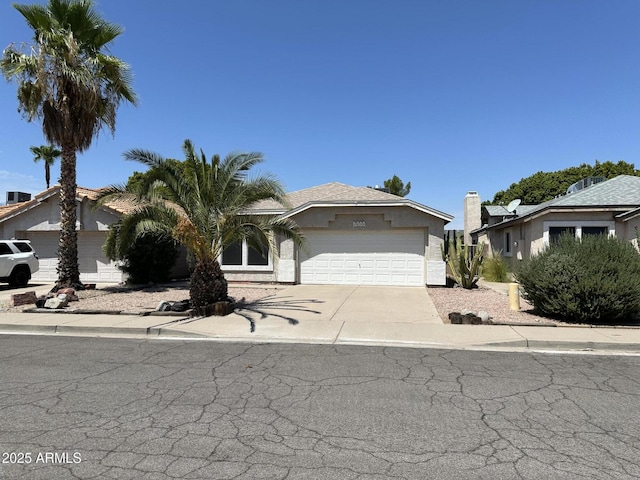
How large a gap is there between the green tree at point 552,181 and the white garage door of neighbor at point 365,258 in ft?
121

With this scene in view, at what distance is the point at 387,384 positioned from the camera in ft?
18.7

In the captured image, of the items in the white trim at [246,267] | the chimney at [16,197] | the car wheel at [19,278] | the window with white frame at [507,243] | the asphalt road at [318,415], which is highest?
the chimney at [16,197]

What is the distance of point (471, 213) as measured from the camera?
34.0 meters

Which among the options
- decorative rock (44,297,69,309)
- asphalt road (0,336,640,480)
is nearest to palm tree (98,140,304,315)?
decorative rock (44,297,69,309)

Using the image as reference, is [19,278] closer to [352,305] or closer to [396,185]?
[352,305]

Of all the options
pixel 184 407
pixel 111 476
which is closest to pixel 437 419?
pixel 184 407

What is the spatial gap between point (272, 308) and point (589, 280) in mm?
7630

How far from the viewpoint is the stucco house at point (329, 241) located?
59.5 ft

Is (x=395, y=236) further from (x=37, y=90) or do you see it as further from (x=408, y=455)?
(x=408, y=455)

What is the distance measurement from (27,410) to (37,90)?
13.2 metres

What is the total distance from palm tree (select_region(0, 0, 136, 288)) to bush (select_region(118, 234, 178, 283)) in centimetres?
237

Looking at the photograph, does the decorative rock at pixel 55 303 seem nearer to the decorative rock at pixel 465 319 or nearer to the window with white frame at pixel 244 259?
the window with white frame at pixel 244 259

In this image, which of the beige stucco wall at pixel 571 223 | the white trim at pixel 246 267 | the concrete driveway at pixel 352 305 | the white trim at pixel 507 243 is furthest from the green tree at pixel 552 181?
the white trim at pixel 246 267

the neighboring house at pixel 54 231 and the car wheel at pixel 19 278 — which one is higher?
the neighboring house at pixel 54 231
